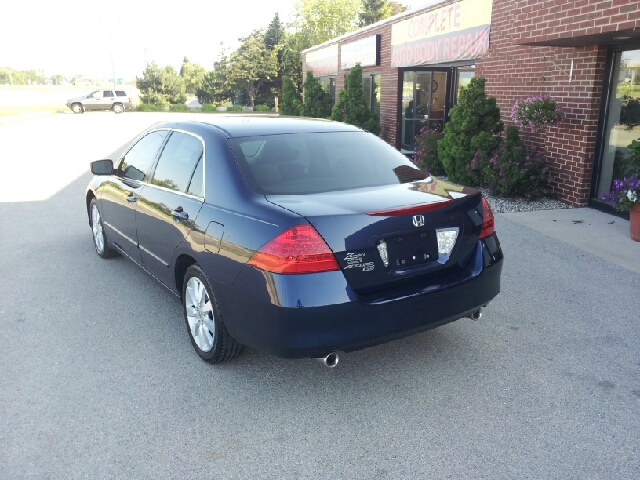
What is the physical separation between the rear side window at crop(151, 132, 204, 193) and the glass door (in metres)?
11.5

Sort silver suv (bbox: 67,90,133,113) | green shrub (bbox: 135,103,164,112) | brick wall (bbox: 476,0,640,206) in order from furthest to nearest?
green shrub (bbox: 135,103,164,112)
silver suv (bbox: 67,90,133,113)
brick wall (bbox: 476,0,640,206)

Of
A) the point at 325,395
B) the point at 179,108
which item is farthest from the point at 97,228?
the point at 179,108

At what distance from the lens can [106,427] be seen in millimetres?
3158

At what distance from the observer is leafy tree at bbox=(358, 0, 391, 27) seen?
60.0 m

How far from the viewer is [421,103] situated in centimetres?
1538

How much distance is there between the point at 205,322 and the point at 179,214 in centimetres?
80

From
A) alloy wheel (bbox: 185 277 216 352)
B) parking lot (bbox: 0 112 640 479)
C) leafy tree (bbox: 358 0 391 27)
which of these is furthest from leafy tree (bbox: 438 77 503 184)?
leafy tree (bbox: 358 0 391 27)

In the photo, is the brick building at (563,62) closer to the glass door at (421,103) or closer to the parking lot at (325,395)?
the glass door at (421,103)

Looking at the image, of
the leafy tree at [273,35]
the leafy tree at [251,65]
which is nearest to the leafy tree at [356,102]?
the leafy tree at [251,65]

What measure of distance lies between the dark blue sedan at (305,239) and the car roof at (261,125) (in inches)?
0.6

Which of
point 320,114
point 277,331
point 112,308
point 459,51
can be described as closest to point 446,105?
point 459,51

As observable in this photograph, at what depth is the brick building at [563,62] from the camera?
776cm

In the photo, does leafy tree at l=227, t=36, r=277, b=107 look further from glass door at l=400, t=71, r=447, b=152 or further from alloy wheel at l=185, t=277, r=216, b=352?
alloy wheel at l=185, t=277, r=216, b=352

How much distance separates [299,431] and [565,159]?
7.42 metres
